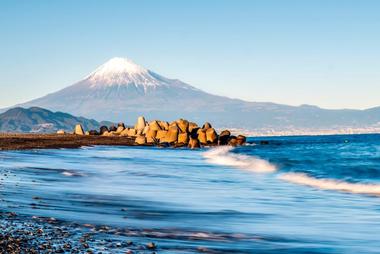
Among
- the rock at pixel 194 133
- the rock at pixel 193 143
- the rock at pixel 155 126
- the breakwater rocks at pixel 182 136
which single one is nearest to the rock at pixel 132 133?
the breakwater rocks at pixel 182 136

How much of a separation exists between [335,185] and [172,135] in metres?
64.7

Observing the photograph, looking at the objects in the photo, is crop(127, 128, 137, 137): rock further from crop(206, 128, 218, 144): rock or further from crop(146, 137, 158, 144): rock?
crop(206, 128, 218, 144): rock

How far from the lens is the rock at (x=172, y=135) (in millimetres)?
94750

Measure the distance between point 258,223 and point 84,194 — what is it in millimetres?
7455

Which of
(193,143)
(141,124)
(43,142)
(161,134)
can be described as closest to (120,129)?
(141,124)

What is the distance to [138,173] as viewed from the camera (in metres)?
34.2

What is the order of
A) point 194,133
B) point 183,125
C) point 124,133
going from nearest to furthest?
point 183,125 → point 194,133 → point 124,133

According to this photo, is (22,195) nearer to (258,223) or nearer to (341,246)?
(258,223)

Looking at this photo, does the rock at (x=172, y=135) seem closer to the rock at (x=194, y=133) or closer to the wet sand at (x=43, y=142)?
the rock at (x=194, y=133)

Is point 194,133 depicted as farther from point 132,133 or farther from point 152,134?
point 132,133

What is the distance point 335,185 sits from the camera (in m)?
31.1

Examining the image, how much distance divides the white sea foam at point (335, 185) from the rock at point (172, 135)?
192 feet

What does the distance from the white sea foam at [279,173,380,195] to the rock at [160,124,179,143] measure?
58.4 m

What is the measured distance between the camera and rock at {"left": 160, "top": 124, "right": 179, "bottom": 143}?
94750mm
